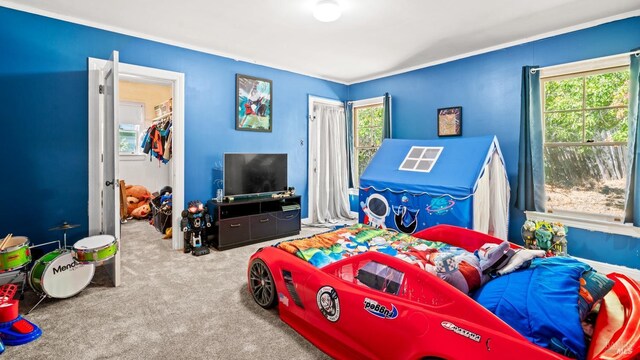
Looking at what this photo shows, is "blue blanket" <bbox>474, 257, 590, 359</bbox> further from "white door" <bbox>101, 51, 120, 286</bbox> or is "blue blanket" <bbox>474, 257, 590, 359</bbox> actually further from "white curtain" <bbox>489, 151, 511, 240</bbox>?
"white door" <bbox>101, 51, 120, 286</bbox>

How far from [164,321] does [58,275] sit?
974 millimetres

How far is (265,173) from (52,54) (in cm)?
251

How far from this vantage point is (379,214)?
3.88 m

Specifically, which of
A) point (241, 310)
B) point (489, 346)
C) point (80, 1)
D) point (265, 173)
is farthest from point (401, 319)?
point (80, 1)

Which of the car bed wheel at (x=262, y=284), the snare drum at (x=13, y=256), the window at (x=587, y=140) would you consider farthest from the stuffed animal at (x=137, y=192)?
the window at (x=587, y=140)

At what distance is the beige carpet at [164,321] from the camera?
1905 millimetres

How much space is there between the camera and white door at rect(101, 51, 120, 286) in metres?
2.77

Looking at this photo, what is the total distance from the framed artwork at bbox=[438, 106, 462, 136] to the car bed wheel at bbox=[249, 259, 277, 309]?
10.6 ft

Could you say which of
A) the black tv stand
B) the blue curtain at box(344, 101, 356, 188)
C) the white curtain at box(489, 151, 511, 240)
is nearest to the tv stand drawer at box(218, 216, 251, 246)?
the black tv stand

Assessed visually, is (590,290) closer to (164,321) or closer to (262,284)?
(262,284)

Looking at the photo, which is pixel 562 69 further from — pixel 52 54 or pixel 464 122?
pixel 52 54

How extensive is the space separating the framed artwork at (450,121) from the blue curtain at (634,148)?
5.45 ft

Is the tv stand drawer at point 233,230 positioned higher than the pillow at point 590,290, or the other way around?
the pillow at point 590,290

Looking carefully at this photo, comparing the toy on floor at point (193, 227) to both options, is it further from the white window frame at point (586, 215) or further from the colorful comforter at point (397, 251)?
the white window frame at point (586, 215)
